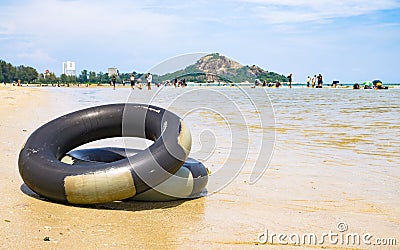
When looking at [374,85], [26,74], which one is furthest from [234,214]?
[26,74]

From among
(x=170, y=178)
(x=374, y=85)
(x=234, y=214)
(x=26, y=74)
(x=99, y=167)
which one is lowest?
(x=234, y=214)

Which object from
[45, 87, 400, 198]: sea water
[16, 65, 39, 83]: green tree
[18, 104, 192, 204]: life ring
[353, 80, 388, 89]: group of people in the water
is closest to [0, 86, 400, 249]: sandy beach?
[45, 87, 400, 198]: sea water

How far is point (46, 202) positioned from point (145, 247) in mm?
1605

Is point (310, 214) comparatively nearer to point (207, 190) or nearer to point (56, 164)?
point (207, 190)

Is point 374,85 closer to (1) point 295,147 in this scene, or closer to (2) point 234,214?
(1) point 295,147

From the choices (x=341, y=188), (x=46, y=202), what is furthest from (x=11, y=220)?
(x=341, y=188)

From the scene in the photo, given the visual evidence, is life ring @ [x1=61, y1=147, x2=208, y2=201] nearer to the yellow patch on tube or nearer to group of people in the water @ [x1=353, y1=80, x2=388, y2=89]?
the yellow patch on tube

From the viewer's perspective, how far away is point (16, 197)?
15.8ft

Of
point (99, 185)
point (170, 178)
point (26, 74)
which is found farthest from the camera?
point (26, 74)

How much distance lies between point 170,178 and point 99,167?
0.80 meters

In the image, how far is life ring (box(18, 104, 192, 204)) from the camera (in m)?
4.43

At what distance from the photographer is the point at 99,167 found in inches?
176

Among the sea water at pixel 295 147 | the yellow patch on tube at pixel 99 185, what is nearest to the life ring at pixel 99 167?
the yellow patch on tube at pixel 99 185

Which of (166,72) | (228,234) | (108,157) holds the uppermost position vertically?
(166,72)
